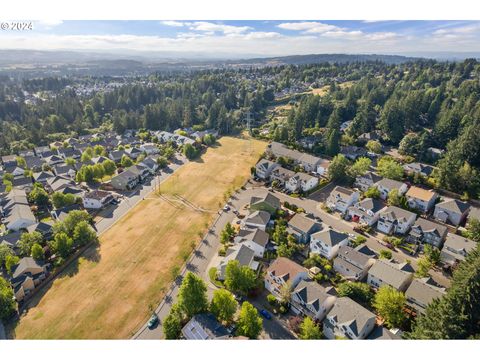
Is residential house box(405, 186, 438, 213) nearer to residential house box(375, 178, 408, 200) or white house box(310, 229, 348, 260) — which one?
residential house box(375, 178, 408, 200)

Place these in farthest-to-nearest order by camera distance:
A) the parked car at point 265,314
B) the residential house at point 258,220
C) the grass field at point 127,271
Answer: the residential house at point 258,220
the parked car at point 265,314
the grass field at point 127,271

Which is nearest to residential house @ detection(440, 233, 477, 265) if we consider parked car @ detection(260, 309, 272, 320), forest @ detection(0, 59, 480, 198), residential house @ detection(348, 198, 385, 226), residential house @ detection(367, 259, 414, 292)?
residential house @ detection(367, 259, 414, 292)

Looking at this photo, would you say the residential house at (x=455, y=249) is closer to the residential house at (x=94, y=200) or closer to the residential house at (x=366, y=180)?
the residential house at (x=366, y=180)

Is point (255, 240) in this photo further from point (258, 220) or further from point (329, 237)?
point (329, 237)

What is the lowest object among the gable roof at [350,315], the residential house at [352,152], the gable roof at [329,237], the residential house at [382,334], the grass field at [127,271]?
the grass field at [127,271]

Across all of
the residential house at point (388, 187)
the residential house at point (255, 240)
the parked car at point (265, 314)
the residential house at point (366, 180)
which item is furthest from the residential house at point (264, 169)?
the parked car at point (265, 314)

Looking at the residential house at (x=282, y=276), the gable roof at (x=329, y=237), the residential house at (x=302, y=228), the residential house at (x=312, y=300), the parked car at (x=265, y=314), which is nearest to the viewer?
the residential house at (x=312, y=300)

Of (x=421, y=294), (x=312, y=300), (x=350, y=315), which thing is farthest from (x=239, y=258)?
(x=421, y=294)
